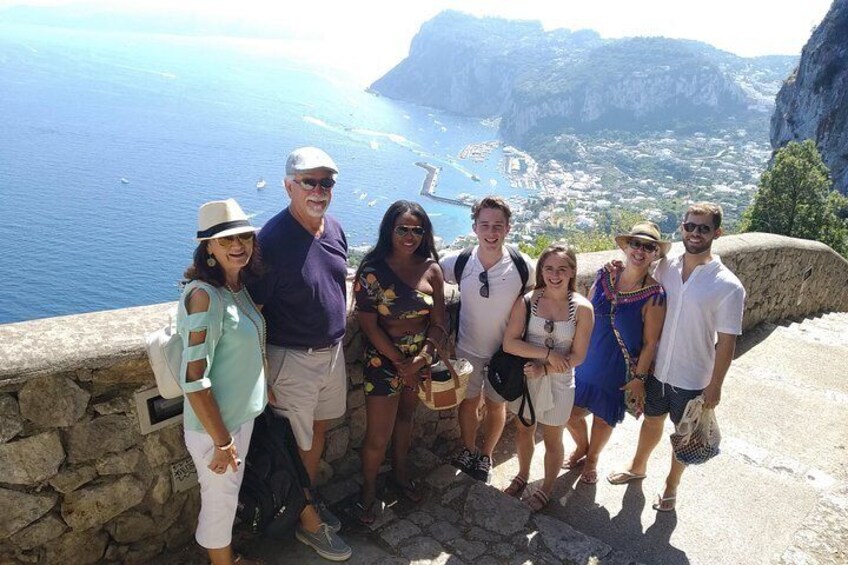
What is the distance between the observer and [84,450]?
222cm

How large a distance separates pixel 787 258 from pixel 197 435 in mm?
7251

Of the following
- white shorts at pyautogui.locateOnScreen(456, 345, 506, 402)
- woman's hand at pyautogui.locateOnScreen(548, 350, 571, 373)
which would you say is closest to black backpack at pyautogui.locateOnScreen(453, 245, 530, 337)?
white shorts at pyautogui.locateOnScreen(456, 345, 506, 402)

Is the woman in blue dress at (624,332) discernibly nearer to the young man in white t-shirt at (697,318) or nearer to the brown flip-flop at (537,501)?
the young man in white t-shirt at (697,318)

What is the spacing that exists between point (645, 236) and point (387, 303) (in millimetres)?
1346

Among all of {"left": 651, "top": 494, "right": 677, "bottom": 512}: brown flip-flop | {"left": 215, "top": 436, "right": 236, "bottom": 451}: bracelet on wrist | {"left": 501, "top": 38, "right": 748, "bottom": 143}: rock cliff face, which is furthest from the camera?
{"left": 501, "top": 38, "right": 748, "bottom": 143}: rock cliff face

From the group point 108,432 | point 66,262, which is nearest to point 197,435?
point 108,432

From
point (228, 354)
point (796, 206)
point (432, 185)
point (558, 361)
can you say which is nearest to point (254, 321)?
point (228, 354)

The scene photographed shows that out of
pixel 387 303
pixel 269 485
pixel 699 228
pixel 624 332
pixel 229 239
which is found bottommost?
pixel 269 485

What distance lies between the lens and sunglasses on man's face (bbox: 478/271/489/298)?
307 centimetres

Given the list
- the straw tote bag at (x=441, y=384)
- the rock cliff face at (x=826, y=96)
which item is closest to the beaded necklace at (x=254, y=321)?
the straw tote bag at (x=441, y=384)

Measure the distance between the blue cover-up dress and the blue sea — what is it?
3367cm

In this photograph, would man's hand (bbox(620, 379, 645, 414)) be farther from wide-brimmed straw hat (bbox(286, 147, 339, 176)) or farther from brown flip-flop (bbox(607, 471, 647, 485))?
wide-brimmed straw hat (bbox(286, 147, 339, 176))

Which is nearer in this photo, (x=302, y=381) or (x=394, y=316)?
(x=302, y=381)

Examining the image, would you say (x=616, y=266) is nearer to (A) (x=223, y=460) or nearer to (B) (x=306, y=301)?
(B) (x=306, y=301)
